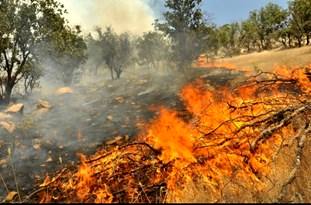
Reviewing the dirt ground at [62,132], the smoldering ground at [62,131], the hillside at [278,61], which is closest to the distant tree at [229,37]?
the hillside at [278,61]

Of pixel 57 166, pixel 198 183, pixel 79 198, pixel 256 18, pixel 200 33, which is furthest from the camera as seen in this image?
pixel 256 18

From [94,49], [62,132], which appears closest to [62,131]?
[62,132]

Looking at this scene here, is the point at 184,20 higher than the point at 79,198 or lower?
higher

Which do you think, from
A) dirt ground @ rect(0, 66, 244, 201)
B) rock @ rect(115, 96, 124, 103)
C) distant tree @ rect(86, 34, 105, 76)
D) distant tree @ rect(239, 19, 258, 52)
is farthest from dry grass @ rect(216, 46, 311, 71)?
distant tree @ rect(239, 19, 258, 52)

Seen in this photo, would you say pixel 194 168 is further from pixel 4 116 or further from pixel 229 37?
pixel 229 37

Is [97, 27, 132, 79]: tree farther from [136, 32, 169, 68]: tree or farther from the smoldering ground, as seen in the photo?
the smoldering ground

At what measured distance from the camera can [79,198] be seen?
5793mm

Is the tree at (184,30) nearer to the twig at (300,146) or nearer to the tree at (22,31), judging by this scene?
the tree at (22,31)

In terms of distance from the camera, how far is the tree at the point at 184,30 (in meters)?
38.9

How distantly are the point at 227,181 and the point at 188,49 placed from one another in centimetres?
3346

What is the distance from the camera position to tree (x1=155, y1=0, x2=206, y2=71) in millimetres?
38875

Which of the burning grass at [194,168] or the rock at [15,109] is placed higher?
the burning grass at [194,168]

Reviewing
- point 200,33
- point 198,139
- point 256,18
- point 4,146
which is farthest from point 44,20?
point 256,18

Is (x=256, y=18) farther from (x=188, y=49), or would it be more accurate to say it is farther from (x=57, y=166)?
(x=57, y=166)
